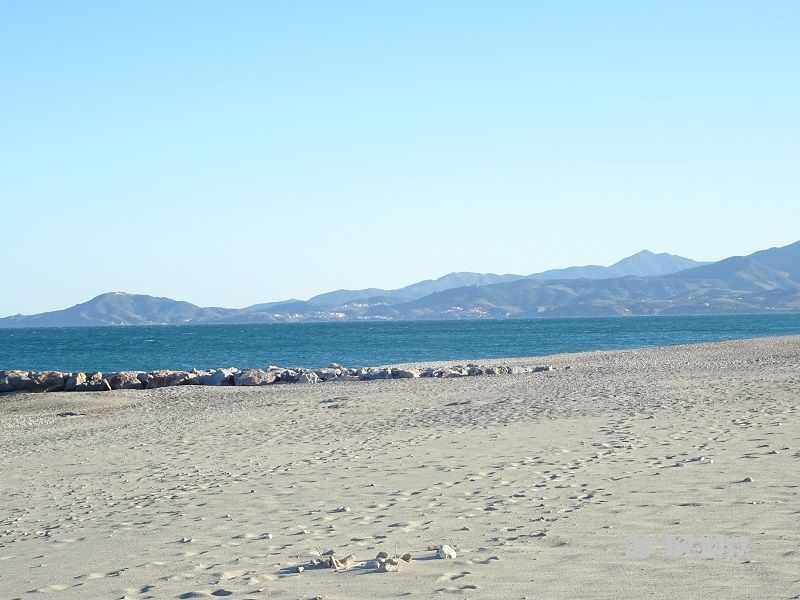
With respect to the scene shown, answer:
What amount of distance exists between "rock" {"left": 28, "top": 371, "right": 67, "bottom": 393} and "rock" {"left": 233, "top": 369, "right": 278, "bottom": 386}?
19.7 feet

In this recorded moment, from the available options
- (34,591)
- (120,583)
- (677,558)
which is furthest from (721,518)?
(34,591)

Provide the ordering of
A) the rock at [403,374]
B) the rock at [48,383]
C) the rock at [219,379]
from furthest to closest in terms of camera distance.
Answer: the rock at [48,383] < the rock at [219,379] < the rock at [403,374]

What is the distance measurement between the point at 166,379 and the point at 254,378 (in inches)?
135

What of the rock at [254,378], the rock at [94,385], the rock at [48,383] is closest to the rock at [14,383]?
the rock at [48,383]

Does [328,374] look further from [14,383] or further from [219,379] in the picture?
[14,383]

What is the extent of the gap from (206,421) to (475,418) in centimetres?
639

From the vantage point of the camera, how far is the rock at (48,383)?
3238cm

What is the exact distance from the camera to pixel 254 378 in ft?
104

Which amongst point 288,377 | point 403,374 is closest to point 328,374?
point 288,377

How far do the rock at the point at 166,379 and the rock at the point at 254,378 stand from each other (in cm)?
208

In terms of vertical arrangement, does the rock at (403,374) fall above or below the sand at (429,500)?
above

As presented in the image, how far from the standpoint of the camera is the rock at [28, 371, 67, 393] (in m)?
32.4

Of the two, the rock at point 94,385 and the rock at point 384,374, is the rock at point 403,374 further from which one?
the rock at point 94,385

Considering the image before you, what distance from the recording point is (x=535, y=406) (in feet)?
62.6
